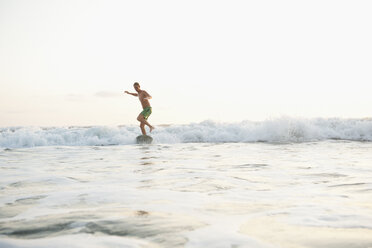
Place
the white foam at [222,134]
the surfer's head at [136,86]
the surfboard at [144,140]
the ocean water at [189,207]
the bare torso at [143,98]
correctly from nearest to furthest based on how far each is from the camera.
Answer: the ocean water at [189,207] < the bare torso at [143,98] < the surfer's head at [136,86] < the surfboard at [144,140] < the white foam at [222,134]

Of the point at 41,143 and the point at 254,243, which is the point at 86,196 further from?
the point at 41,143

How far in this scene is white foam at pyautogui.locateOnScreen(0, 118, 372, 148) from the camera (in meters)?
13.7

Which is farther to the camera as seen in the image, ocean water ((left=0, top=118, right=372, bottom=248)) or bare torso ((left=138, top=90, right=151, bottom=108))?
bare torso ((left=138, top=90, right=151, bottom=108))

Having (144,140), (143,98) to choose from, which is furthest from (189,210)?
(144,140)

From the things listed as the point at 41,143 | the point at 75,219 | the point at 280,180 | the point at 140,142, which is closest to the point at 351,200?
the point at 280,180

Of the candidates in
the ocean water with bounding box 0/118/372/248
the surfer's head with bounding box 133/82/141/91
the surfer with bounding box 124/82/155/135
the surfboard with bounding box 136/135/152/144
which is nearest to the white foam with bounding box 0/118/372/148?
the surfboard with bounding box 136/135/152/144

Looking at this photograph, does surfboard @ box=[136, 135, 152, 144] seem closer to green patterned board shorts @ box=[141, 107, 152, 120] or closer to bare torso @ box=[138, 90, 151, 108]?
green patterned board shorts @ box=[141, 107, 152, 120]

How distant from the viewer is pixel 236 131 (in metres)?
15.9

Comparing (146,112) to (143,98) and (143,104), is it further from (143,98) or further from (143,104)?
(143,98)

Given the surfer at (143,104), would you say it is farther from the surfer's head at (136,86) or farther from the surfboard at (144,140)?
the surfboard at (144,140)

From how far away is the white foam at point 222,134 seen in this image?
13.7 m

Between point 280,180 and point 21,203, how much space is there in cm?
240

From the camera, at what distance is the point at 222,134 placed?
15539 mm

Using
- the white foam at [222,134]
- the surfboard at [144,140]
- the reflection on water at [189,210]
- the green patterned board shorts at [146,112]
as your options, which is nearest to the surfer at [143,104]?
the green patterned board shorts at [146,112]
